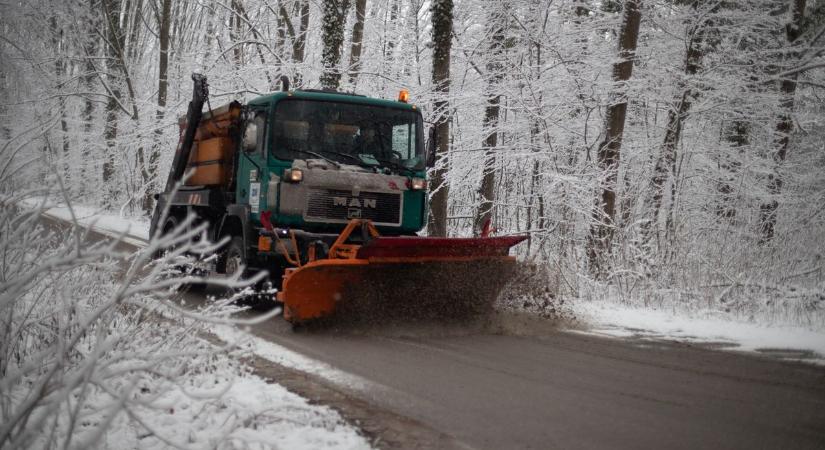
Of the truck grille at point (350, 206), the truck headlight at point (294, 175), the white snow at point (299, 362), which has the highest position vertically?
the truck headlight at point (294, 175)

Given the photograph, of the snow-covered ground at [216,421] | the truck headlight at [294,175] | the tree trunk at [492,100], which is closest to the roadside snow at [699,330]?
the truck headlight at [294,175]

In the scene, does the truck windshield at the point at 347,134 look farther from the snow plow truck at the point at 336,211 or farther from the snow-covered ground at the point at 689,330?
the snow-covered ground at the point at 689,330

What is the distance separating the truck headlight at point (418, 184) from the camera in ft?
25.3

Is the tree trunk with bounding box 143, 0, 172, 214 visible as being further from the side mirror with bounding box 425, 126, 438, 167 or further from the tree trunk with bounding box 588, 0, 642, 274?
the tree trunk with bounding box 588, 0, 642, 274

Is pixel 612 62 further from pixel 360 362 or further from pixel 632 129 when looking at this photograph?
pixel 360 362

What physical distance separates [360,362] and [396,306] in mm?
1433

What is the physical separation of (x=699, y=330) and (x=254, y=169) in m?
5.40

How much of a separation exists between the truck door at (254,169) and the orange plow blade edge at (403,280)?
53.9 inches

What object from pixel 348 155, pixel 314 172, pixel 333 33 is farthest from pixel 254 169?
pixel 333 33

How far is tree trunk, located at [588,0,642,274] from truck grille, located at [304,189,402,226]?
13.3 feet

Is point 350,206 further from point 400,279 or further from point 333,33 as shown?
point 333,33

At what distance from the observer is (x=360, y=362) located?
17.3ft

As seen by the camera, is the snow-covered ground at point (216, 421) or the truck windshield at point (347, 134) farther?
the truck windshield at point (347, 134)

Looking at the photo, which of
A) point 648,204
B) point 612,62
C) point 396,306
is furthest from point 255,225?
point 648,204
